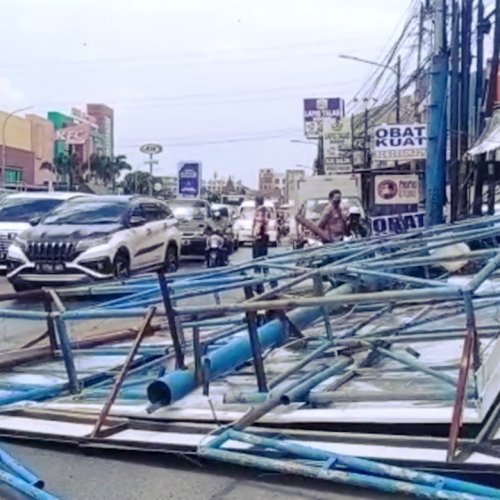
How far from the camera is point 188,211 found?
28.0 m

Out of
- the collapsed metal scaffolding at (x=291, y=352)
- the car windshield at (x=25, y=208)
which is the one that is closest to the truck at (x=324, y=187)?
the car windshield at (x=25, y=208)

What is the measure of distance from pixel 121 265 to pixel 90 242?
0.87 m

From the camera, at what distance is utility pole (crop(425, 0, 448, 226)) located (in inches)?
710

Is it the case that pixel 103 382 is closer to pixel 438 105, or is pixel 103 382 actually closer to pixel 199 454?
pixel 199 454

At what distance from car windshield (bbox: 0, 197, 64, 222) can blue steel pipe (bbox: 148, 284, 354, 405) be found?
12.7 m

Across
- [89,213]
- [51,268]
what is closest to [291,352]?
[51,268]

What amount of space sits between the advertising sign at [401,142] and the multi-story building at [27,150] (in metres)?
46.3

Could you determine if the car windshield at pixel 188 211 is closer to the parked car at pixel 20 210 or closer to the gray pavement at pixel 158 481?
the parked car at pixel 20 210

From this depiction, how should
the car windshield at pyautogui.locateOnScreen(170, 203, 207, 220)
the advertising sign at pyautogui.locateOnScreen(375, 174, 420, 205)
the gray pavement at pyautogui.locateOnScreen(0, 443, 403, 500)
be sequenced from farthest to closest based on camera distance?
the car windshield at pyautogui.locateOnScreen(170, 203, 207, 220), the advertising sign at pyautogui.locateOnScreen(375, 174, 420, 205), the gray pavement at pyautogui.locateOnScreen(0, 443, 403, 500)

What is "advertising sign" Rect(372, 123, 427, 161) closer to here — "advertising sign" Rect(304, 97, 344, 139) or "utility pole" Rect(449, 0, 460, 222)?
"utility pole" Rect(449, 0, 460, 222)

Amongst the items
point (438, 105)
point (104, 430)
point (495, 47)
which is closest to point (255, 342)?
point (104, 430)

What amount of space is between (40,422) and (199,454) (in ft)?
4.72

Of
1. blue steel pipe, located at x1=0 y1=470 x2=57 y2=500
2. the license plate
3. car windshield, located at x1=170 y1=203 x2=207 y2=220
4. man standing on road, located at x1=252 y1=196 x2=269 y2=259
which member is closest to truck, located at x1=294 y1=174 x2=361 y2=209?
car windshield, located at x1=170 y1=203 x2=207 y2=220

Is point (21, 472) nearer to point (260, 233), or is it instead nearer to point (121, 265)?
point (121, 265)
